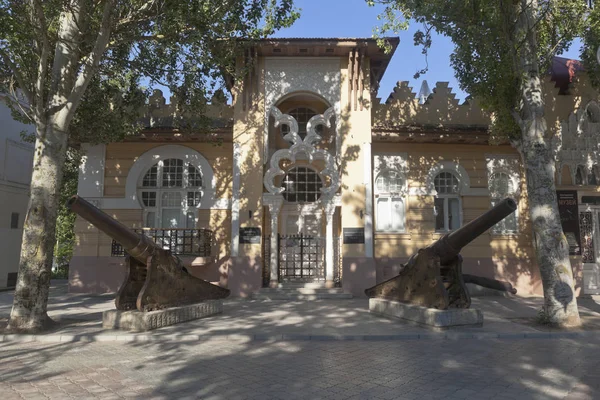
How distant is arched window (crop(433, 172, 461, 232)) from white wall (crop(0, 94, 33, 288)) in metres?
15.5

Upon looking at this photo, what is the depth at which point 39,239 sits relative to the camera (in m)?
8.39

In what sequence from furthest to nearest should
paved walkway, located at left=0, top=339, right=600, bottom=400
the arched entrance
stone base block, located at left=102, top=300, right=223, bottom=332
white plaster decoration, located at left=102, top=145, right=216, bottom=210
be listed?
white plaster decoration, located at left=102, top=145, right=216, bottom=210 < the arched entrance < stone base block, located at left=102, top=300, right=223, bottom=332 < paved walkway, located at left=0, top=339, right=600, bottom=400

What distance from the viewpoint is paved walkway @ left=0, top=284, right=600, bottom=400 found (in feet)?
16.3

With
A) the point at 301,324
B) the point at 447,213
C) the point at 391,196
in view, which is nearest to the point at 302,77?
the point at 391,196

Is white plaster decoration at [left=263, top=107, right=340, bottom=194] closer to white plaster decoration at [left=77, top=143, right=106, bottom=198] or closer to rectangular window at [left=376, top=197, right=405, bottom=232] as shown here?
rectangular window at [left=376, top=197, right=405, bottom=232]

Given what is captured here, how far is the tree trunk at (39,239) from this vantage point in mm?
8266

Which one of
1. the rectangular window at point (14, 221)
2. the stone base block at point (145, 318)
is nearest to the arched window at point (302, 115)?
the stone base block at point (145, 318)

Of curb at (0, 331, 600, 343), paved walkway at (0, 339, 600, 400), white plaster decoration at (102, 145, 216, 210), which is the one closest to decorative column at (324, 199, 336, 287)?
white plaster decoration at (102, 145, 216, 210)

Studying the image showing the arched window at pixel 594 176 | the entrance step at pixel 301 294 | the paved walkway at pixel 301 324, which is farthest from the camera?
the arched window at pixel 594 176

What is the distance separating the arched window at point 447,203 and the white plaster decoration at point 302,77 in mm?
4422

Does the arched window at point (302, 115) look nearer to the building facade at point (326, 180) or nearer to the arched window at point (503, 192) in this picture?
the building facade at point (326, 180)

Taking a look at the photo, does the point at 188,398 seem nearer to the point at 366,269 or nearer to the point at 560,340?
the point at 560,340

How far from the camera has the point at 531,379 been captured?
540 cm

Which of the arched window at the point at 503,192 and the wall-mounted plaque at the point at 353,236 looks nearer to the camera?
the wall-mounted plaque at the point at 353,236
